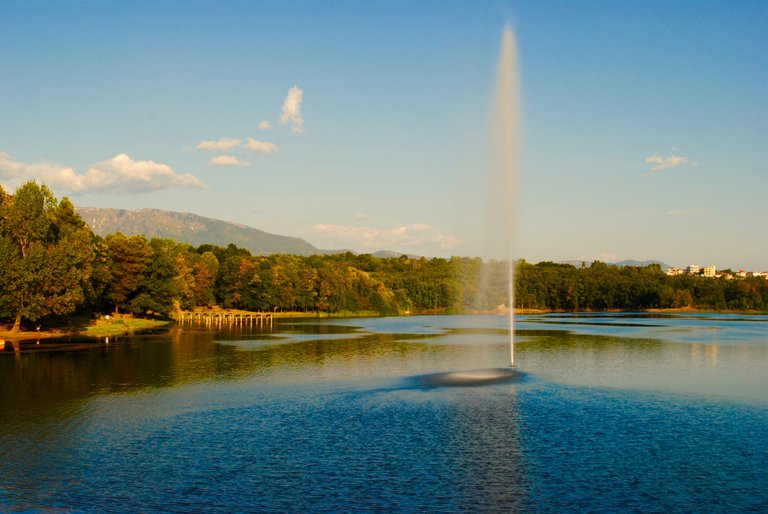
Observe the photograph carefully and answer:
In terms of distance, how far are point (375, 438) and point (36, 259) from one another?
58824mm

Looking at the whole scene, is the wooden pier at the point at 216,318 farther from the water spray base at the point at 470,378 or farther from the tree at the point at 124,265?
the water spray base at the point at 470,378

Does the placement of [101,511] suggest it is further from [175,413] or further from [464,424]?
[464,424]

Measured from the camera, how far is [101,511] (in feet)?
59.1

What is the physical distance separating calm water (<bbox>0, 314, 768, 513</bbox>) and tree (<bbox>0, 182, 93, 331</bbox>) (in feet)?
62.4

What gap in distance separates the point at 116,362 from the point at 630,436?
42.8 meters

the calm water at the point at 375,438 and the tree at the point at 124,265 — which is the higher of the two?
the tree at the point at 124,265

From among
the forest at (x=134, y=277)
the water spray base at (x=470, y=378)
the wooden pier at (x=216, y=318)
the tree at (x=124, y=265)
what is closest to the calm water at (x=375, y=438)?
the water spray base at (x=470, y=378)

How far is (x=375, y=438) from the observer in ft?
88.1

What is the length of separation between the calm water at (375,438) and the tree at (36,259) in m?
19.0

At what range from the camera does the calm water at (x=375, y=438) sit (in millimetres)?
19422

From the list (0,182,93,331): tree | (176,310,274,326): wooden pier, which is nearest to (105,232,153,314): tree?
(0,182,93,331): tree

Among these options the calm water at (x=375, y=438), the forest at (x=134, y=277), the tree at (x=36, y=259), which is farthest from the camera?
the forest at (x=134, y=277)

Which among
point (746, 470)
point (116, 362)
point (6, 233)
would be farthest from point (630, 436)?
point (6, 233)

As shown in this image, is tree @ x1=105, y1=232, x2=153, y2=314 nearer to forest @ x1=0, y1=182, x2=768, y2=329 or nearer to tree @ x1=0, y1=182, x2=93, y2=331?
forest @ x1=0, y1=182, x2=768, y2=329
